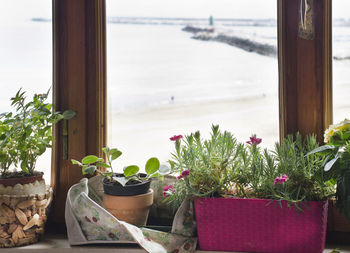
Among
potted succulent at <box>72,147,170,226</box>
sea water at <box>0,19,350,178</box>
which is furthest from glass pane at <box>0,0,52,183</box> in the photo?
potted succulent at <box>72,147,170,226</box>

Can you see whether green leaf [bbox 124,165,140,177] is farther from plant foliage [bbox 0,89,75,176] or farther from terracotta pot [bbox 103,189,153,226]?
plant foliage [bbox 0,89,75,176]

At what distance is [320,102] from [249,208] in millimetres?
541

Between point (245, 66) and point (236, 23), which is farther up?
point (236, 23)

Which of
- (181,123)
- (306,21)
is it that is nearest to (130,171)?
(181,123)

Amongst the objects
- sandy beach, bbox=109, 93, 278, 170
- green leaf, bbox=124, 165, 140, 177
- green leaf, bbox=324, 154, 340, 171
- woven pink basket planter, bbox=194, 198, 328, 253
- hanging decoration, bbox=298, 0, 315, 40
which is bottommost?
woven pink basket planter, bbox=194, 198, 328, 253

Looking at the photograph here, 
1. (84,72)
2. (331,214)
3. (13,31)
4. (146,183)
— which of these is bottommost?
(331,214)

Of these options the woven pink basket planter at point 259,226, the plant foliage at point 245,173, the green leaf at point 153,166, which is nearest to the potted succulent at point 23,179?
the green leaf at point 153,166

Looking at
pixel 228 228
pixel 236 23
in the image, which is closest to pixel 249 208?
pixel 228 228

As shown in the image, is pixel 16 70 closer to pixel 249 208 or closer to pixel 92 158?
pixel 92 158

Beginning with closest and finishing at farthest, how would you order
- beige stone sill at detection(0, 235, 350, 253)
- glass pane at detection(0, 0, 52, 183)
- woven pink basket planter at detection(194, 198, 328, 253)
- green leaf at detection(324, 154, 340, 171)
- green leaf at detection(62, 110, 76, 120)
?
green leaf at detection(324, 154, 340, 171), woven pink basket planter at detection(194, 198, 328, 253), beige stone sill at detection(0, 235, 350, 253), green leaf at detection(62, 110, 76, 120), glass pane at detection(0, 0, 52, 183)

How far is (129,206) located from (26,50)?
0.84 meters

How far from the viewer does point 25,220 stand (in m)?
1.51

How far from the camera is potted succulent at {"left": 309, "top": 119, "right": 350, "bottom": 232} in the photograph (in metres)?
1.22

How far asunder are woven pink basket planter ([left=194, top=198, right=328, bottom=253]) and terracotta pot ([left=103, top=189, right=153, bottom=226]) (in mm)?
220
